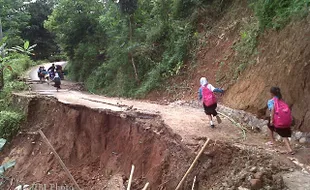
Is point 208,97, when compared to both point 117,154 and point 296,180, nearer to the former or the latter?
point 296,180

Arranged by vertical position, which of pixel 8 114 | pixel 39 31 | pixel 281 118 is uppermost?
pixel 39 31

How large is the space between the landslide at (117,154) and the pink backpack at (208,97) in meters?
1.27

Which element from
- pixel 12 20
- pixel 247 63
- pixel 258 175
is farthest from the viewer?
pixel 12 20

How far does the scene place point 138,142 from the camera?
8.35 metres

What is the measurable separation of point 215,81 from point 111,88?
8837 mm

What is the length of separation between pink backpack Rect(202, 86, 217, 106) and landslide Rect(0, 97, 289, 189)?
127cm

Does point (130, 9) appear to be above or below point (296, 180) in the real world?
above

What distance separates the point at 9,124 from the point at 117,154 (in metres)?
6.25

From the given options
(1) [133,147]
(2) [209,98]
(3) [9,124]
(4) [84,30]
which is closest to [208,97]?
(2) [209,98]

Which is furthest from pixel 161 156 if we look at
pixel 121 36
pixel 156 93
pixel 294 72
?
pixel 121 36

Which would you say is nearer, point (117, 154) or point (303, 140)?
point (303, 140)

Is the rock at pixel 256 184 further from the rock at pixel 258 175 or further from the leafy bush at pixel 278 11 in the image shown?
the leafy bush at pixel 278 11

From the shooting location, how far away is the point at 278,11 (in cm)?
859

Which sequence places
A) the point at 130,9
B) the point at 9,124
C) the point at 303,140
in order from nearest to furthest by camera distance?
the point at 303,140, the point at 9,124, the point at 130,9
